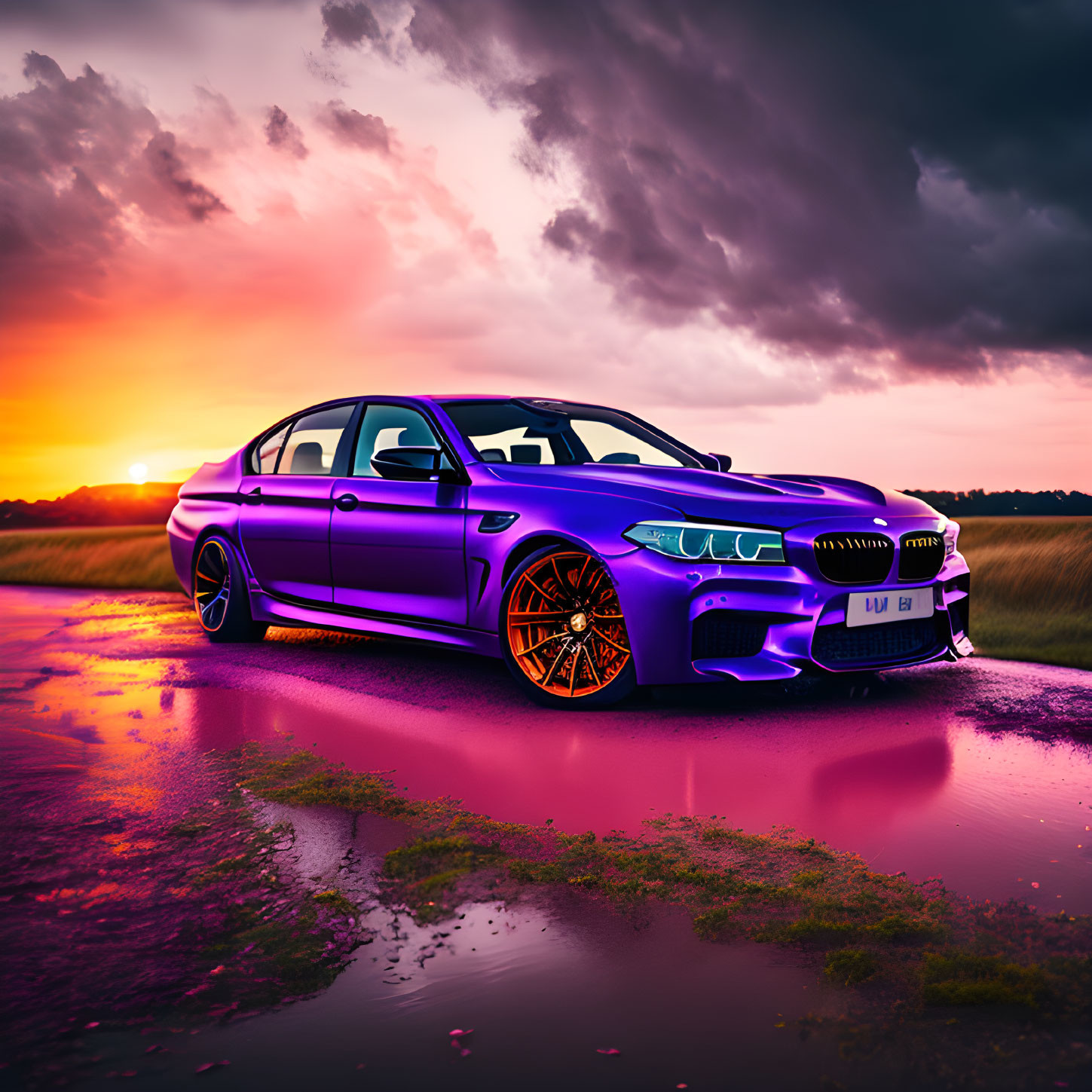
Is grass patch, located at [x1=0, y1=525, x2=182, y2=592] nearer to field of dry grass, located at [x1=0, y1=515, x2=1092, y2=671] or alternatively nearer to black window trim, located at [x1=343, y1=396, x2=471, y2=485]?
field of dry grass, located at [x1=0, y1=515, x2=1092, y2=671]

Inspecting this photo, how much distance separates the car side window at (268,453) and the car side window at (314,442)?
3.4 inches

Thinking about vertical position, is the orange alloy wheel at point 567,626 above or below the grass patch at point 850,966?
above

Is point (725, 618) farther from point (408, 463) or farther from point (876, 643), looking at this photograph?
point (408, 463)

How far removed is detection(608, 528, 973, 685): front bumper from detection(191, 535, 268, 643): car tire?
355 centimetres

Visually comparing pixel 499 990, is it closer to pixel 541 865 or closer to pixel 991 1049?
pixel 541 865

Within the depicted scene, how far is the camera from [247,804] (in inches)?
145

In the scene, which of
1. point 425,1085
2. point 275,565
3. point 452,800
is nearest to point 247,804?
point 452,800

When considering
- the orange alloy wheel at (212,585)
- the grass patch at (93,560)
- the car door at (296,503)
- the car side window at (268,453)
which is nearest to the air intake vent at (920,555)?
the car door at (296,503)

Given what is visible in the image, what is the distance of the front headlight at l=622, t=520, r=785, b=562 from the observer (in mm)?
4832

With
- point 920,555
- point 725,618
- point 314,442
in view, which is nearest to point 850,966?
point 725,618

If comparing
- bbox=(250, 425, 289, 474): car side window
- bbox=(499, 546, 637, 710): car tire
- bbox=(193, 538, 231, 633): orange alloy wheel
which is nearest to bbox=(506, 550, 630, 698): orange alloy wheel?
bbox=(499, 546, 637, 710): car tire

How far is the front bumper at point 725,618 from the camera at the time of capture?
4777mm

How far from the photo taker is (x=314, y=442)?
708 cm

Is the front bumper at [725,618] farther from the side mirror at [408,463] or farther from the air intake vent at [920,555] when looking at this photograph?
the side mirror at [408,463]
